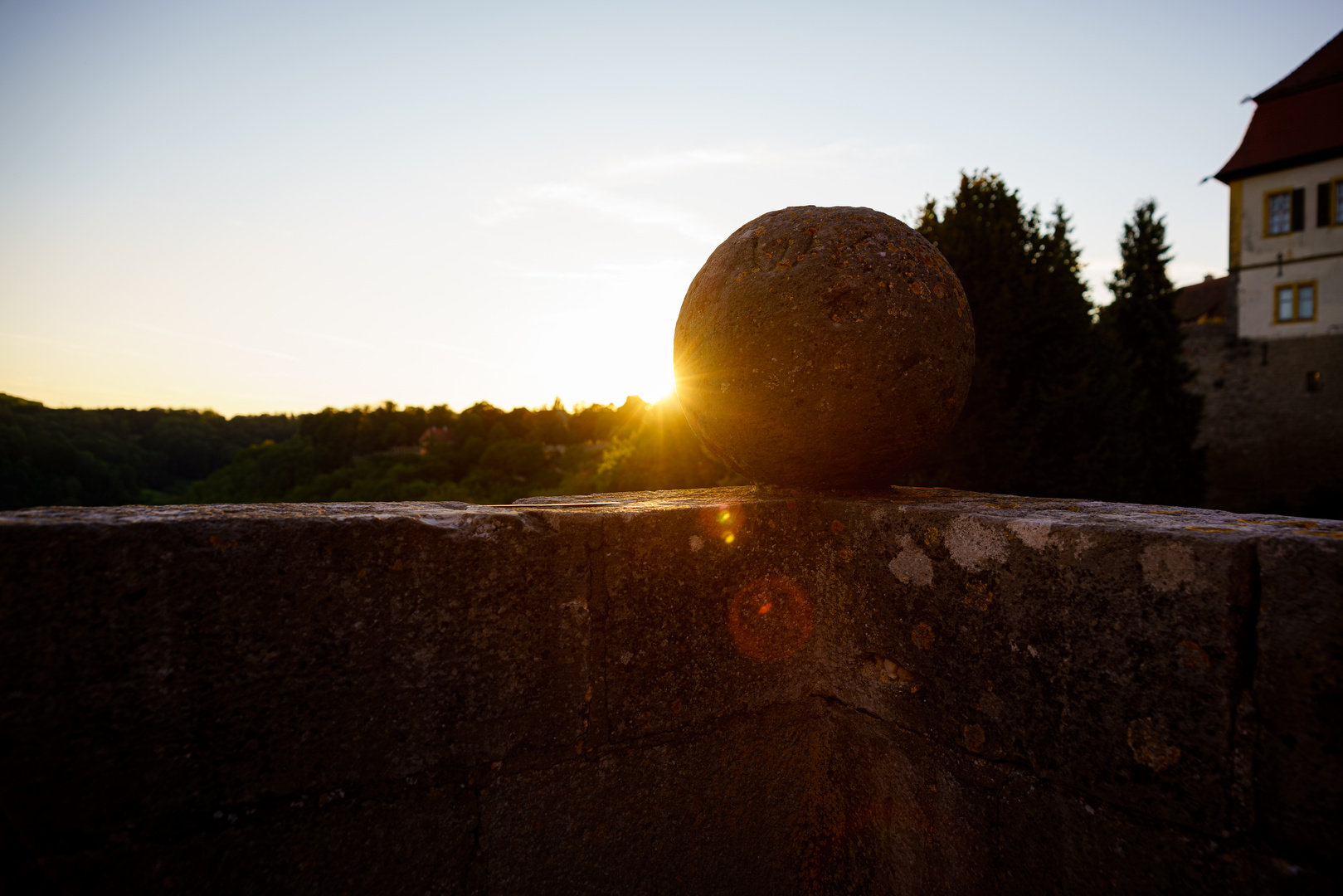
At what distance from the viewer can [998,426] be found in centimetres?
842

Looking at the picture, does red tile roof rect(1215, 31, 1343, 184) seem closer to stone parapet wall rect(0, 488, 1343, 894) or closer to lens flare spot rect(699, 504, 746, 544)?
stone parapet wall rect(0, 488, 1343, 894)

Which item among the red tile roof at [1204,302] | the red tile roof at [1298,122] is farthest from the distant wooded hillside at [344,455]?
the red tile roof at [1204,302]

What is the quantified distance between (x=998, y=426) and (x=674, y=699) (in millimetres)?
7772

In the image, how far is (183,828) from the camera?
153cm

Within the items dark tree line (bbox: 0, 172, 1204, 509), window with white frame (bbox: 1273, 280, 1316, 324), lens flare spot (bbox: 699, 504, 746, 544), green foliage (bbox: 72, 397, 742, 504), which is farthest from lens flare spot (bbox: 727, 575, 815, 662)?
window with white frame (bbox: 1273, 280, 1316, 324)

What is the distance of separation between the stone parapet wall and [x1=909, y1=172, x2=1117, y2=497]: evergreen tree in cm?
635

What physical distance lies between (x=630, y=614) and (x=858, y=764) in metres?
1.00

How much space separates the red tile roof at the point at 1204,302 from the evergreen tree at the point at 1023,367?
93.4 feet

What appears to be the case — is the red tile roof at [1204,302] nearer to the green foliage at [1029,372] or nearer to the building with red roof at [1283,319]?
the building with red roof at [1283,319]

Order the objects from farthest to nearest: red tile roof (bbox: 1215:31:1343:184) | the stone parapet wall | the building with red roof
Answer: the building with red roof
red tile roof (bbox: 1215:31:1343:184)
the stone parapet wall

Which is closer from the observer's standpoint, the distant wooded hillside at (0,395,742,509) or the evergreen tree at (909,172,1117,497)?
the evergreen tree at (909,172,1117,497)

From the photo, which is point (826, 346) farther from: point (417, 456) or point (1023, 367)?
point (417, 456)

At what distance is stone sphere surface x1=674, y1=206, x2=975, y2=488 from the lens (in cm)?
225

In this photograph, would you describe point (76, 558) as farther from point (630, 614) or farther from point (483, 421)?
point (483, 421)
